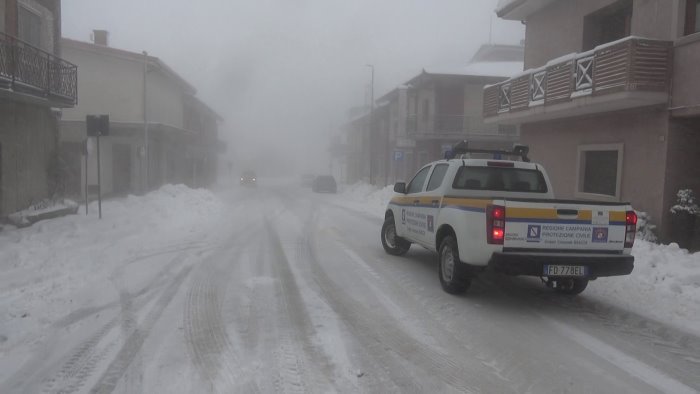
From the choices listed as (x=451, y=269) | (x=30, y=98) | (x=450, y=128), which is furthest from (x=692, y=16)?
(x=450, y=128)

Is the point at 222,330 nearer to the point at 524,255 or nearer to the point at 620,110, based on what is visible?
the point at 524,255

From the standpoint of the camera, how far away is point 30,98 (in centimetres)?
1199

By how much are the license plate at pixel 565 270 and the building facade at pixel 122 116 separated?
2007 centimetres

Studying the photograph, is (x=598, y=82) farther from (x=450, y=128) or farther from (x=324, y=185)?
(x=324, y=185)

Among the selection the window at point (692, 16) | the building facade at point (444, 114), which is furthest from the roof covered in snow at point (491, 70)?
the window at point (692, 16)

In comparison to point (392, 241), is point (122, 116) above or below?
above

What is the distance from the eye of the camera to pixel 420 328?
5145 mm

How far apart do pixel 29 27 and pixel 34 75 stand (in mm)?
2157

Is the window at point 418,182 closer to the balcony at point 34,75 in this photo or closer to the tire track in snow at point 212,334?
the tire track in snow at point 212,334

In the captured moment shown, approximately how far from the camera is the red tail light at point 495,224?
5.60 metres

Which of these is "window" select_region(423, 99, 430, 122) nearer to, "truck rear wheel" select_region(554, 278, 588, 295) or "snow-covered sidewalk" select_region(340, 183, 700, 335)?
"snow-covered sidewalk" select_region(340, 183, 700, 335)

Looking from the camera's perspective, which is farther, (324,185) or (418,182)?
(324,185)

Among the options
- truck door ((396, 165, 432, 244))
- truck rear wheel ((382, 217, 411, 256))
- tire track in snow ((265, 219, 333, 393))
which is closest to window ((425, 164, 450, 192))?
truck door ((396, 165, 432, 244))

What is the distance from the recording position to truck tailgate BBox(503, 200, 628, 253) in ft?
18.6
